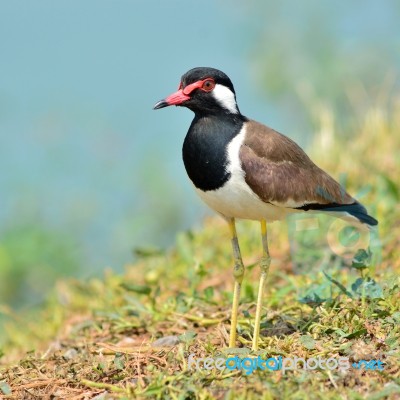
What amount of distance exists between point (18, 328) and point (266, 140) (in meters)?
2.54

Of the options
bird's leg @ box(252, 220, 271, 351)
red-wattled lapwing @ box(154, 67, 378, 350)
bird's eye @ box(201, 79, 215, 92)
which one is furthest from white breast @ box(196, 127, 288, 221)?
bird's eye @ box(201, 79, 215, 92)

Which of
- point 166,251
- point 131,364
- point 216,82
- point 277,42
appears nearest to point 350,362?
point 131,364

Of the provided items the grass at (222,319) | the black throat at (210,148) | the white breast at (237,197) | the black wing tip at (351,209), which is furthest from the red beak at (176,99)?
the grass at (222,319)

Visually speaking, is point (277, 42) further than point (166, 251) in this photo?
Yes

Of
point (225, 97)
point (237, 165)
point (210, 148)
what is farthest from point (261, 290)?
point (225, 97)

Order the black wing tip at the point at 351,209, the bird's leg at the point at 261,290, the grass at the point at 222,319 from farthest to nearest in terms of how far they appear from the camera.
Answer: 1. the black wing tip at the point at 351,209
2. the bird's leg at the point at 261,290
3. the grass at the point at 222,319

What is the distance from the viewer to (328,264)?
15.4 feet

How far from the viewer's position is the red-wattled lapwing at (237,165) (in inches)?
141

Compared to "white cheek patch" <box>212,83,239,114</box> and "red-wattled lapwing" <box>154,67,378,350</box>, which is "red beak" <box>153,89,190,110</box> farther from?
"white cheek patch" <box>212,83,239,114</box>

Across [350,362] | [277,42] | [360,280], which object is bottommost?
[350,362]

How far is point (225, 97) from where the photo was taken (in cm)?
379

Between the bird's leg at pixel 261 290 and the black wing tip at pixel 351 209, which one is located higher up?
the black wing tip at pixel 351 209

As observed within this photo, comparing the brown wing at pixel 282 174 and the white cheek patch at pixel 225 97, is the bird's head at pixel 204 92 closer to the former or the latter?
the white cheek patch at pixel 225 97

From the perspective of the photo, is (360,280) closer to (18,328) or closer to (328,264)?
(328,264)
